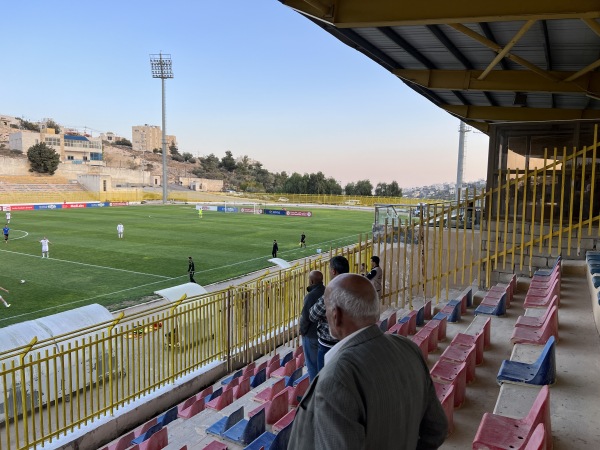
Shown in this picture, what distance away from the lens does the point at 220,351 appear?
302 inches

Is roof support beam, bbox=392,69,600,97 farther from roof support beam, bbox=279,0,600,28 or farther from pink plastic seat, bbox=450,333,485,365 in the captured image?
pink plastic seat, bbox=450,333,485,365

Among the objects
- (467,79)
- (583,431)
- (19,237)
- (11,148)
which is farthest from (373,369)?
(11,148)

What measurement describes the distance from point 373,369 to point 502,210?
32.3ft

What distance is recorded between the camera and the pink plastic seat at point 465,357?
429 centimetres

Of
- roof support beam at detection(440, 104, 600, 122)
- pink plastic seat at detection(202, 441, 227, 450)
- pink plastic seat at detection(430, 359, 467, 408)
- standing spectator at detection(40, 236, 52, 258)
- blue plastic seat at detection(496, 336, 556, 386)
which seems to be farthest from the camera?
standing spectator at detection(40, 236, 52, 258)

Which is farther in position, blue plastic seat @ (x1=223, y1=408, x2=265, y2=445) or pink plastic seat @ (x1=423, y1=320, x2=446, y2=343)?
pink plastic seat @ (x1=423, y1=320, x2=446, y2=343)

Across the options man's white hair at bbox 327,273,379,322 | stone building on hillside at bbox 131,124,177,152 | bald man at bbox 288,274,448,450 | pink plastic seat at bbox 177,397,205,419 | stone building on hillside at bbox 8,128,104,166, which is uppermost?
stone building on hillside at bbox 131,124,177,152

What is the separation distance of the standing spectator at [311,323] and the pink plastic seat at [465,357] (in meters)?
1.29

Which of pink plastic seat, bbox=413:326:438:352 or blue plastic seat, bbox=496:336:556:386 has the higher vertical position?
blue plastic seat, bbox=496:336:556:386

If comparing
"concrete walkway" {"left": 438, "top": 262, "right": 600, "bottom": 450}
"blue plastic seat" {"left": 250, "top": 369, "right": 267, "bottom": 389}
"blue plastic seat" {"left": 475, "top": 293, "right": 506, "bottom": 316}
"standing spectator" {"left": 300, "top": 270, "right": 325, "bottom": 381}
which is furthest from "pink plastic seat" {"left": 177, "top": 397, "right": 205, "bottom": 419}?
"blue plastic seat" {"left": 475, "top": 293, "right": 506, "bottom": 316}

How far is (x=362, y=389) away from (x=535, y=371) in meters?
2.83

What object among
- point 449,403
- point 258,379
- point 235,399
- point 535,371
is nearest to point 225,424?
point 235,399

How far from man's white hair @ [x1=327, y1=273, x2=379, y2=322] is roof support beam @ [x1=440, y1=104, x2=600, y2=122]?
10.9m

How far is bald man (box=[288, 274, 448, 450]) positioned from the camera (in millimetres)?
1406
